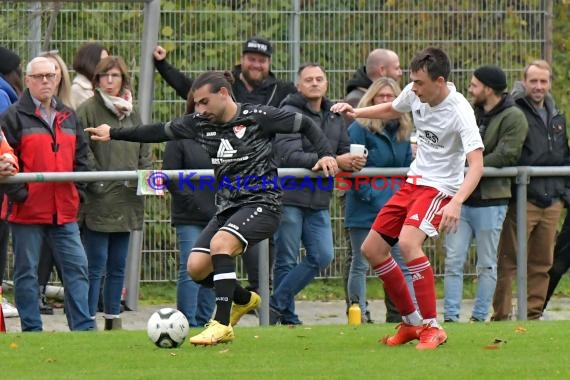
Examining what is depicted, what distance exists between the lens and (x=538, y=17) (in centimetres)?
1527

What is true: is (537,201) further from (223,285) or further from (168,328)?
(168,328)

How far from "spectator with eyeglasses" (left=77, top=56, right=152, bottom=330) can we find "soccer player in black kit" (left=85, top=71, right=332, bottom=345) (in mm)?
1644

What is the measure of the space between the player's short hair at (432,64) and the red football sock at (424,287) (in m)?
1.20

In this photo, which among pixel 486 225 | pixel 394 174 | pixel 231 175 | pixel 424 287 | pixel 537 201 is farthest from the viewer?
pixel 537 201

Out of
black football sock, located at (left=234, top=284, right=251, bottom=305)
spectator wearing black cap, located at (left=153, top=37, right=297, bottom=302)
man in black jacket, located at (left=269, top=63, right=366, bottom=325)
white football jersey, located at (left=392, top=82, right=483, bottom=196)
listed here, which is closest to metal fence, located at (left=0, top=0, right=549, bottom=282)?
spectator wearing black cap, located at (left=153, top=37, right=297, bottom=302)

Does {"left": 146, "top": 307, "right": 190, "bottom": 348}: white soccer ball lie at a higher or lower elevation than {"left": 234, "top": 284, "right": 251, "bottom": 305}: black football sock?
lower

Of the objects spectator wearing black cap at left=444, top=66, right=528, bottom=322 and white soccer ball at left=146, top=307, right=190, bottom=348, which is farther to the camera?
spectator wearing black cap at left=444, top=66, right=528, bottom=322

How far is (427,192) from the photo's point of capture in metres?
9.75

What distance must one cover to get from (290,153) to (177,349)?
8.94 feet

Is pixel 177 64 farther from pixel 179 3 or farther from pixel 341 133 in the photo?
pixel 341 133

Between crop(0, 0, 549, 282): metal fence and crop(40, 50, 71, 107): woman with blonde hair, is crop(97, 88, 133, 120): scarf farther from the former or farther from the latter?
crop(0, 0, 549, 282): metal fence

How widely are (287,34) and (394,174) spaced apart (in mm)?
3389

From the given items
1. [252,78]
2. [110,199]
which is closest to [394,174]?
[252,78]

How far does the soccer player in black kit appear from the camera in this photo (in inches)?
385
